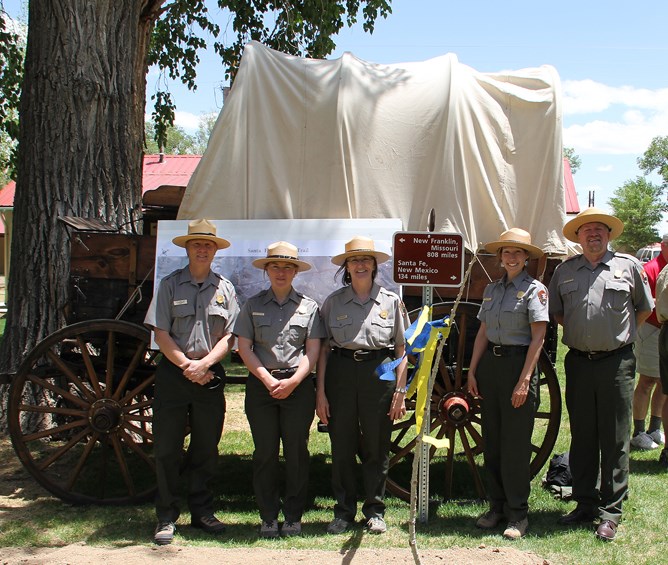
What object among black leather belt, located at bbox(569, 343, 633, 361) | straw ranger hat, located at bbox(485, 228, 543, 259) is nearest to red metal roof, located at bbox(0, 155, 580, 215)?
black leather belt, located at bbox(569, 343, 633, 361)

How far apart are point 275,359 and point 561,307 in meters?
1.90

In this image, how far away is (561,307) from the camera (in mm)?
4602

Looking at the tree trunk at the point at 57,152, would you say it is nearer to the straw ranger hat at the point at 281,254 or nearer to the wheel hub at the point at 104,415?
the wheel hub at the point at 104,415

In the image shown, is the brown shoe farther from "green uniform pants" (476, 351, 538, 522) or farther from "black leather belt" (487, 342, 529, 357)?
"black leather belt" (487, 342, 529, 357)

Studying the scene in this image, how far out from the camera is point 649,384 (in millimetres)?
6332

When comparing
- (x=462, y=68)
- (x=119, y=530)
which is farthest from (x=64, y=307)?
(x=462, y=68)

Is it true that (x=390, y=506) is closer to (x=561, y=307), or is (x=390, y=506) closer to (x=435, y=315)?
(x=435, y=315)

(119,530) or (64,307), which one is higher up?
(64,307)

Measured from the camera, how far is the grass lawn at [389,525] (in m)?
4.20

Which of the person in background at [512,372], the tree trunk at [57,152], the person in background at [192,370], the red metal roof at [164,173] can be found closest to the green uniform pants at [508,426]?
the person in background at [512,372]

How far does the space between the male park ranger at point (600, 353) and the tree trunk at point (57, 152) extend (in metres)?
3.68

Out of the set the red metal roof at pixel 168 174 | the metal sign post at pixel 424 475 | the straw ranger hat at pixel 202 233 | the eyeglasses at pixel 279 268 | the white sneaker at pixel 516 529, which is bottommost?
the white sneaker at pixel 516 529

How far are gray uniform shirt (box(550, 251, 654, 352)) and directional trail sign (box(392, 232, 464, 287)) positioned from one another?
759mm

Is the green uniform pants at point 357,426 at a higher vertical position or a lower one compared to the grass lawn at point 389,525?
higher
